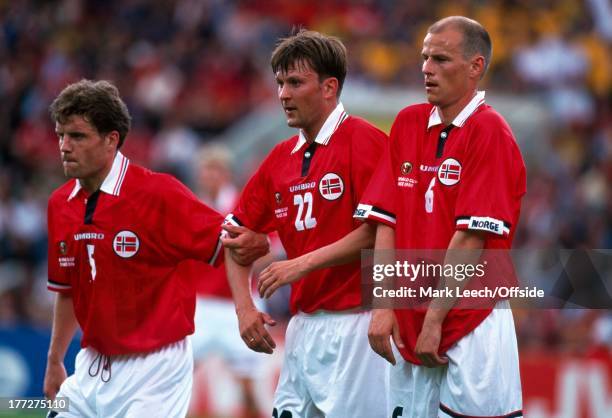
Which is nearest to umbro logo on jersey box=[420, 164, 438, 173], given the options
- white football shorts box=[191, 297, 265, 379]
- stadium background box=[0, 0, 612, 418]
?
white football shorts box=[191, 297, 265, 379]

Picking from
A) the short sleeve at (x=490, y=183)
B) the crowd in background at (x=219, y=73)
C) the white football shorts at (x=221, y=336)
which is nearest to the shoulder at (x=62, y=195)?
the short sleeve at (x=490, y=183)

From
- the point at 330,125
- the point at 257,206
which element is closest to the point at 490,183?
the point at 330,125

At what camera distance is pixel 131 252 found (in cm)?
612

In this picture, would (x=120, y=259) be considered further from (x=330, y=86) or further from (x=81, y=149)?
(x=330, y=86)

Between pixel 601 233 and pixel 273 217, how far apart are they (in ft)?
25.7

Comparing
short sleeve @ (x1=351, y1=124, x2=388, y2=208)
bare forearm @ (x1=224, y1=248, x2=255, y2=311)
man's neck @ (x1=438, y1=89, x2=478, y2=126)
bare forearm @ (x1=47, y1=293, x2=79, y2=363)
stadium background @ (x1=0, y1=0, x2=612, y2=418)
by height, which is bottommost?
bare forearm @ (x1=47, y1=293, x2=79, y2=363)

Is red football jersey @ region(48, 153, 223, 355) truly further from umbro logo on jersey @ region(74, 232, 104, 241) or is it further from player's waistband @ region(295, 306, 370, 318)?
player's waistband @ region(295, 306, 370, 318)

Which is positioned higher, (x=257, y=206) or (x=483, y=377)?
(x=257, y=206)

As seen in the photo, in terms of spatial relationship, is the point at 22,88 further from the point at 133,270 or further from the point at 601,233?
the point at 133,270

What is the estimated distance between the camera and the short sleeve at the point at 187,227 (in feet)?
20.3

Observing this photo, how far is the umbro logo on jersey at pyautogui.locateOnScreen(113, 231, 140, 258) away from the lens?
20.0 feet

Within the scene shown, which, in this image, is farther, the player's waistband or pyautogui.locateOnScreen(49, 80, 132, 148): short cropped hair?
pyautogui.locateOnScreen(49, 80, 132, 148): short cropped hair

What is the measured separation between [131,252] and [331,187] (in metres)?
1.09

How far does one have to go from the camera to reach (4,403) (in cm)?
979
